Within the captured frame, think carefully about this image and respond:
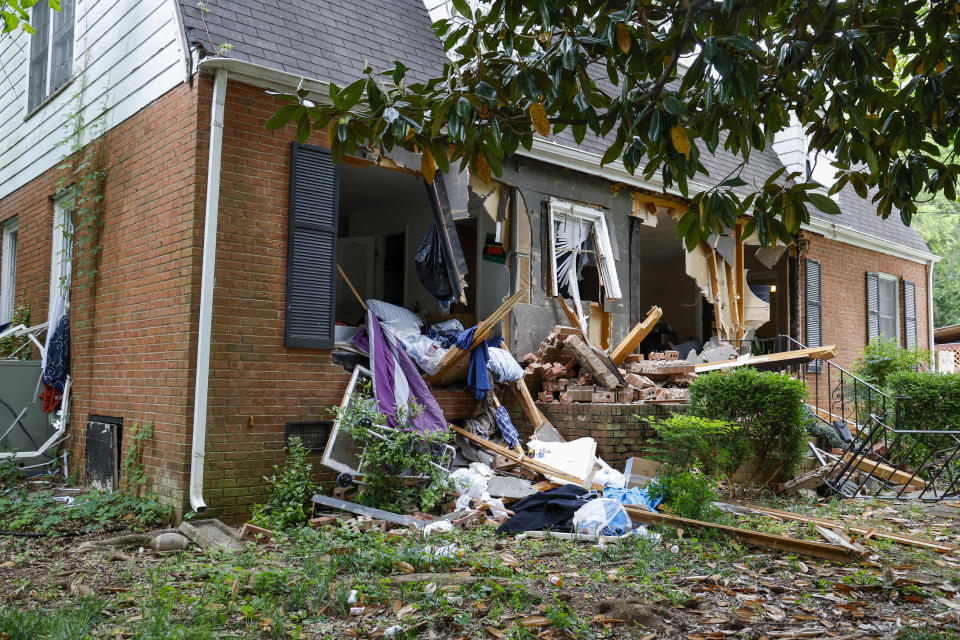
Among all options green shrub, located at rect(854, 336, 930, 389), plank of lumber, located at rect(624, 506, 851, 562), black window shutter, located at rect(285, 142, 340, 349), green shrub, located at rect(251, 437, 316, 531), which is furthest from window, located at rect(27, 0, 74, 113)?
green shrub, located at rect(854, 336, 930, 389)

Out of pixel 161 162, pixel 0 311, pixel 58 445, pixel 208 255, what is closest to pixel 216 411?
pixel 208 255

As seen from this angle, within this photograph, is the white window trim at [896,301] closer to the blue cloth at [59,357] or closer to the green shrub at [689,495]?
the green shrub at [689,495]

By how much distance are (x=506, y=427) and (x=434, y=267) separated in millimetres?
2044

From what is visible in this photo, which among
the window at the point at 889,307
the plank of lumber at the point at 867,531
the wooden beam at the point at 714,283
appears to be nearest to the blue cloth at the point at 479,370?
the plank of lumber at the point at 867,531

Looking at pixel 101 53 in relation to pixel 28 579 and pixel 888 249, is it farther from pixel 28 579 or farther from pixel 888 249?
pixel 888 249

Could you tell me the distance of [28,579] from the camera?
17.3ft

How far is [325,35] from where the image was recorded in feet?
27.5

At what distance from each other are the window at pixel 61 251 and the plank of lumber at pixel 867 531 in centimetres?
824

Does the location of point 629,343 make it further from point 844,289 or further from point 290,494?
point 844,289

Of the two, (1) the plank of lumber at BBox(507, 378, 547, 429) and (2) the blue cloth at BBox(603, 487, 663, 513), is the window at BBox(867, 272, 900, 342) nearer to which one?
(1) the plank of lumber at BBox(507, 378, 547, 429)

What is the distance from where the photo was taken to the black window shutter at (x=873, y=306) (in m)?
15.0

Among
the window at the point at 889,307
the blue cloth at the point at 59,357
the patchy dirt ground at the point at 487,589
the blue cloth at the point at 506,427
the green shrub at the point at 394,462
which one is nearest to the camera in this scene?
the patchy dirt ground at the point at 487,589

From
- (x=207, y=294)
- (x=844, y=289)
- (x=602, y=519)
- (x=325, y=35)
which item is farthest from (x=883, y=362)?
(x=207, y=294)

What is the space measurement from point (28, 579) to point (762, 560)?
5.16m
